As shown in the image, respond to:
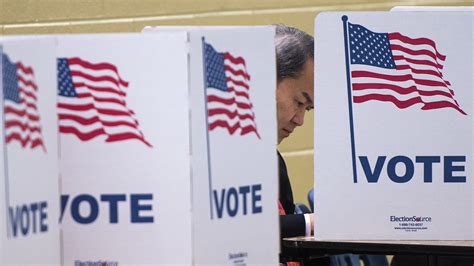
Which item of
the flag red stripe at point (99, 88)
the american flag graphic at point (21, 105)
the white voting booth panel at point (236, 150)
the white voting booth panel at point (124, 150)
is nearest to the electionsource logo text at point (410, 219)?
the white voting booth panel at point (236, 150)

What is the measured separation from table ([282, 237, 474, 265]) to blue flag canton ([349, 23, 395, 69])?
467 mm

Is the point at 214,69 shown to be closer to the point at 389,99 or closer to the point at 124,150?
the point at 124,150

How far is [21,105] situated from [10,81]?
0.18 feet

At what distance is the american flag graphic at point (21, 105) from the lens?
2.10 metres

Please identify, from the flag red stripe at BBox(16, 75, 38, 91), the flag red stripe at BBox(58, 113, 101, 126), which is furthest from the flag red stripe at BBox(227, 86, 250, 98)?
the flag red stripe at BBox(16, 75, 38, 91)

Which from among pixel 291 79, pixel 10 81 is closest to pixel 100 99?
pixel 10 81

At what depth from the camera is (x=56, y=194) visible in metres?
2.23

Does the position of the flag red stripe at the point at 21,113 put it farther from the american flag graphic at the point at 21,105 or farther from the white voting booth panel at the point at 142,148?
the white voting booth panel at the point at 142,148

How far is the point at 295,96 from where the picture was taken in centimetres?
346

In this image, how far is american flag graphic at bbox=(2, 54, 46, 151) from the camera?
2100mm

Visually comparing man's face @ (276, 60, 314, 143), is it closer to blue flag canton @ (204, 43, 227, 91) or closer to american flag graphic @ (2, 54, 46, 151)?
blue flag canton @ (204, 43, 227, 91)

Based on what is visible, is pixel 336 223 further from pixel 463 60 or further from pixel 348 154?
pixel 463 60

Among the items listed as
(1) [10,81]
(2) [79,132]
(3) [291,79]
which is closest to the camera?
(1) [10,81]

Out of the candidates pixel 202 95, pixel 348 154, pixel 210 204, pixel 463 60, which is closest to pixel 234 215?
pixel 210 204
